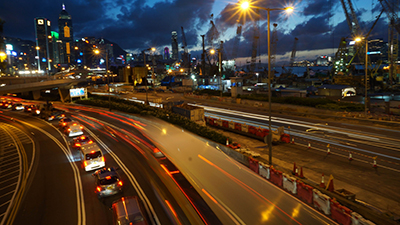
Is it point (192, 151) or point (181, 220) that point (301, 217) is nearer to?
point (181, 220)

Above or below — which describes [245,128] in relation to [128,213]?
above

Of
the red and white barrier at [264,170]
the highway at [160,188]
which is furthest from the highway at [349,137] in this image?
the highway at [160,188]

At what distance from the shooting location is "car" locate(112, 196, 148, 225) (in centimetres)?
966

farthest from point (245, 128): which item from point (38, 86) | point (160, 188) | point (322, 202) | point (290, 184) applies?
point (38, 86)

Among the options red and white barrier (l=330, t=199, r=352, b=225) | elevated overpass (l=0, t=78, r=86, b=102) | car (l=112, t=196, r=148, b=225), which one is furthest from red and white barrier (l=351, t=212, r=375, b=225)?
elevated overpass (l=0, t=78, r=86, b=102)

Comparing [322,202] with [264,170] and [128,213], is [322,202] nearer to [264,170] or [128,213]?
[264,170]

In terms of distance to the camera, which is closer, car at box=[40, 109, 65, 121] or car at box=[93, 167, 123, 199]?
car at box=[93, 167, 123, 199]

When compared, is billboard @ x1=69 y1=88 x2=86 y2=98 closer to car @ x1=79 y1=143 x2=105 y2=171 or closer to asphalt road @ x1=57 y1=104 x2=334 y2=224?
asphalt road @ x1=57 y1=104 x2=334 y2=224

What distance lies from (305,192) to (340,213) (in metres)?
2.17

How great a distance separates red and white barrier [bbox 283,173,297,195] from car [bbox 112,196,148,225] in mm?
7769

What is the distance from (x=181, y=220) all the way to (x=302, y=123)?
24478 mm

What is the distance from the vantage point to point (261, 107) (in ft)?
141

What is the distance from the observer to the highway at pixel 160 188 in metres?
11.4

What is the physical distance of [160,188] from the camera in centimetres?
1476
